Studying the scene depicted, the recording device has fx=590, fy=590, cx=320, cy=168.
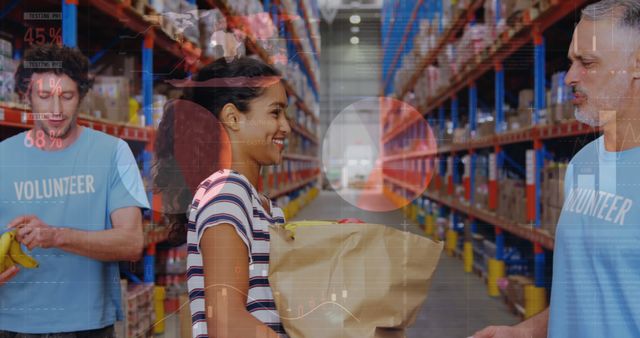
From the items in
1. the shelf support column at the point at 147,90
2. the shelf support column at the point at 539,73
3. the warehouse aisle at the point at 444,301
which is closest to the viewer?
the warehouse aisle at the point at 444,301

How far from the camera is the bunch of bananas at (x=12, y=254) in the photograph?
4.73 feet

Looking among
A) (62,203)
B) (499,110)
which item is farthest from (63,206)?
(499,110)

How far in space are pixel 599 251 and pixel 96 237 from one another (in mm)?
1176

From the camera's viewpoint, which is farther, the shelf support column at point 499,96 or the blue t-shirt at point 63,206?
the shelf support column at point 499,96

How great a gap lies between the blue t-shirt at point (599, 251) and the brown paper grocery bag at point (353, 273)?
1.31 ft

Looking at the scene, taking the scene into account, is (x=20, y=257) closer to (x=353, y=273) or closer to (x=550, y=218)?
(x=353, y=273)

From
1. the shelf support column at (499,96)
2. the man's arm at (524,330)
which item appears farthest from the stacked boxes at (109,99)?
the shelf support column at (499,96)

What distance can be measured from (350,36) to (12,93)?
94cm

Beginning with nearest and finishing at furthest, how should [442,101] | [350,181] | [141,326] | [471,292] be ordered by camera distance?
[350,181] < [141,326] < [471,292] < [442,101]

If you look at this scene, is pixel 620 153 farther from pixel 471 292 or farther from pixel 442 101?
pixel 442 101

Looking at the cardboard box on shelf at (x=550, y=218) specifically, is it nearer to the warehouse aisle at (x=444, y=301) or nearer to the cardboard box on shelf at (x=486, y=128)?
the cardboard box on shelf at (x=486, y=128)

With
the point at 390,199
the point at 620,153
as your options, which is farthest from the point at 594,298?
the point at 390,199

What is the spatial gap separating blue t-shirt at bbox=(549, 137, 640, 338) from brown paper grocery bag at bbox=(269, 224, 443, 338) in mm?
398

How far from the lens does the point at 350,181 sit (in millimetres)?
1561
